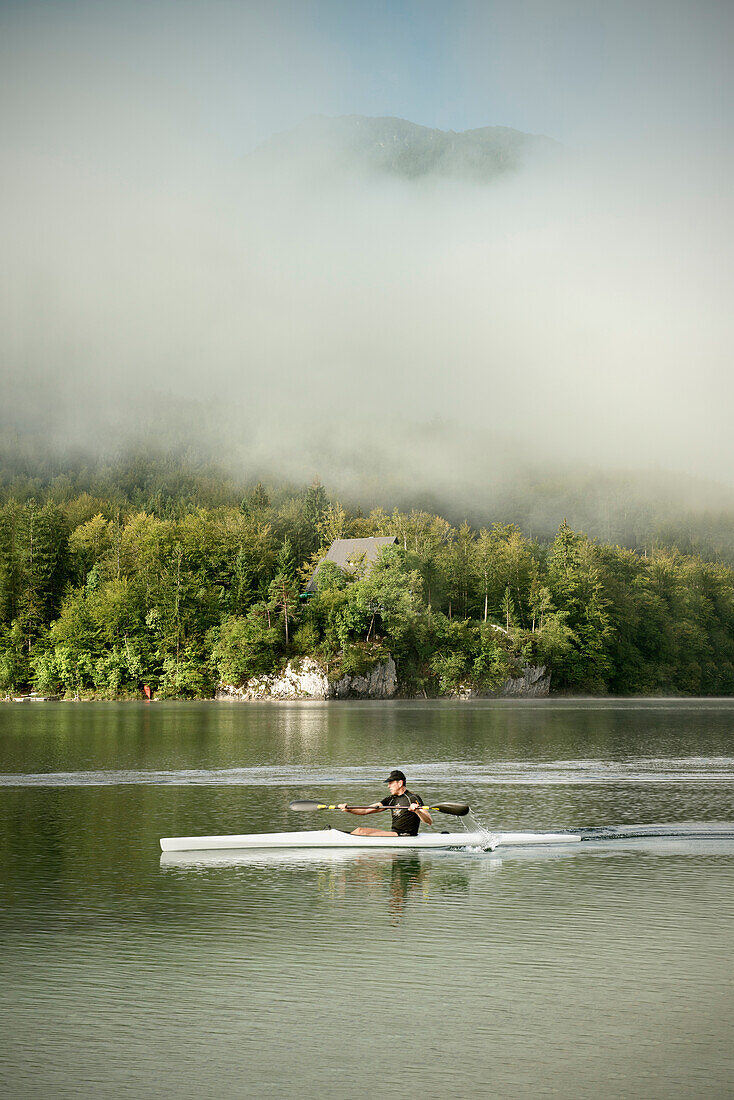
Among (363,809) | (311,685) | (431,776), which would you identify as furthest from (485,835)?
(311,685)

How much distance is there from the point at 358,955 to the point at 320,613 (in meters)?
103

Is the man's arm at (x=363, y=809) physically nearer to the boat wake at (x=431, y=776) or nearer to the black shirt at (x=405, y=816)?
the black shirt at (x=405, y=816)

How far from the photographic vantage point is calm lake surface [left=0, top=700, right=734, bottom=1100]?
364 inches

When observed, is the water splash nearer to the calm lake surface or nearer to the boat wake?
the calm lake surface

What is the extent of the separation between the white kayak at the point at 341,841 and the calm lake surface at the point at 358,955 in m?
0.30

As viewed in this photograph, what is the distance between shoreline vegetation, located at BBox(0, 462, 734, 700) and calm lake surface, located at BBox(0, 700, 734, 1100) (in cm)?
8440

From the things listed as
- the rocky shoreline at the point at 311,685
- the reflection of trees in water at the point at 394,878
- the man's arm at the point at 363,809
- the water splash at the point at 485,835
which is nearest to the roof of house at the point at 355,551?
the rocky shoreline at the point at 311,685

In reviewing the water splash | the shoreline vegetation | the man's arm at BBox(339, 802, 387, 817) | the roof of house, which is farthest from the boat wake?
the roof of house

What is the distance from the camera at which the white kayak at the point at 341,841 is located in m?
20.8

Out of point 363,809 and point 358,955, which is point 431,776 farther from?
point 358,955

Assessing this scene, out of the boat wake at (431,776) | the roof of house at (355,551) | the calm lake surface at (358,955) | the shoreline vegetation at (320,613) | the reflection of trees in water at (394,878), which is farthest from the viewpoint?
the roof of house at (355,551)

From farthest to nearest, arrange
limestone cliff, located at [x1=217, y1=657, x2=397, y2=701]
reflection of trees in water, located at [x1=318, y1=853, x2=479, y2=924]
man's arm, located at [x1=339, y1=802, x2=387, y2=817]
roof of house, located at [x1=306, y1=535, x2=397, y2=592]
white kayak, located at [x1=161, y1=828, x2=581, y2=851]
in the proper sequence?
roof of house, located at [x1=306, y1=535, x2=397, y2=592], limestone cliff, located at [x1=217, y1=657, x2=397, y2=701], man's arm, located at [x1=339, y1=802, x2=387, y2=817], white kayak, located at [x1=161, y1=828, x2=581, y2=851], reflection of trees in water, located at [x1=318, y1=853, x2=479, y2=924]

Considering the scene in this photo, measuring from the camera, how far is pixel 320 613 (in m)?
116

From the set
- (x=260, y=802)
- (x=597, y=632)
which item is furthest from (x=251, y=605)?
(x=260, y=802)
